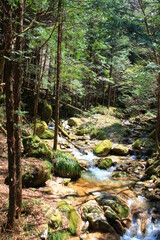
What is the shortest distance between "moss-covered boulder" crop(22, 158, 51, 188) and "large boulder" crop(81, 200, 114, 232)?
1.57 m

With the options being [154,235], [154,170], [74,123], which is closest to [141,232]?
[154,235]

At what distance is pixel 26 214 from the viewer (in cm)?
414

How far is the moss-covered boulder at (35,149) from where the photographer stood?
278 inches

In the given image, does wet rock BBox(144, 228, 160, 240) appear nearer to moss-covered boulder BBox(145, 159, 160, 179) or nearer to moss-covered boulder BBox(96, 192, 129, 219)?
moss-covered boulder BBox(96, 192, 129, 219)

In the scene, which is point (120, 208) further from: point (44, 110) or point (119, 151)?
point (44, 110)

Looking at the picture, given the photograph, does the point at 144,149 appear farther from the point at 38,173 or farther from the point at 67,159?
the point at 38,173

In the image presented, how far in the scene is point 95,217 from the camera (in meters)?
5.12

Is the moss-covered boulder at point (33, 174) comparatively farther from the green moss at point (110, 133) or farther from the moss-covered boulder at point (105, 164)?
the green moss at point (110, 133)

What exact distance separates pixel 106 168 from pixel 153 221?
14.4ft

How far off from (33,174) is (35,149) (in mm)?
1687

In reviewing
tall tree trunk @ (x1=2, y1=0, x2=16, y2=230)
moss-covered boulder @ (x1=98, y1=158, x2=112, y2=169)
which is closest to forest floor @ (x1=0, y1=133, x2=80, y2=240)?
tall tree trunk @ (x1=2, y1=0, x2=16, y2=230)

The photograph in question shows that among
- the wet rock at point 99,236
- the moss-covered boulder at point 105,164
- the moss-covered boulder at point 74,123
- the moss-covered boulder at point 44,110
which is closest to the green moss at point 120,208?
the wet rock at point 99,236

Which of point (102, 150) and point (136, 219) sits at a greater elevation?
point (102, 150)

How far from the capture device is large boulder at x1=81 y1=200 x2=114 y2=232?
16.4ft
